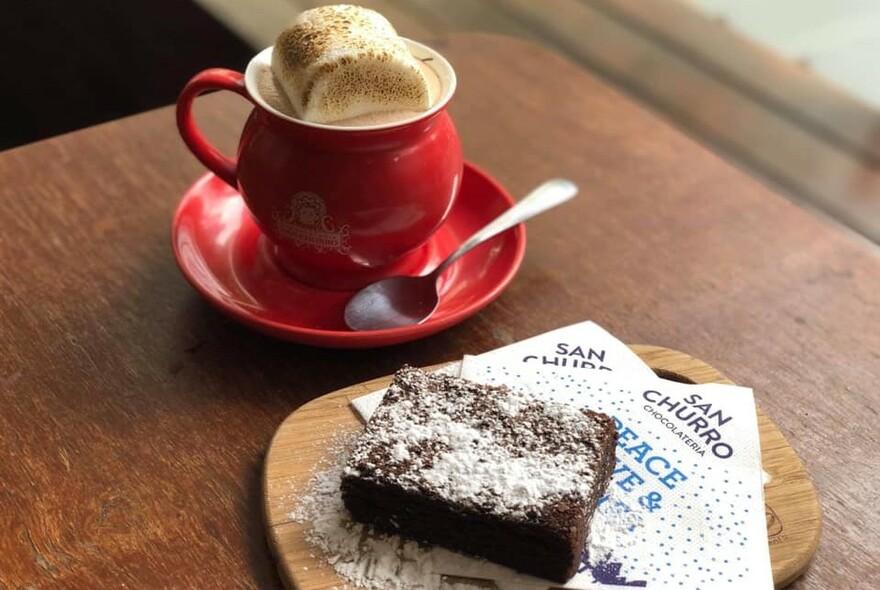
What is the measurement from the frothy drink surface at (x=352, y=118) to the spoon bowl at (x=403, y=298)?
0.16 m

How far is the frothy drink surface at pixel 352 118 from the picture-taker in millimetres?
793

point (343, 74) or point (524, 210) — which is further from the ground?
point (343, 74)

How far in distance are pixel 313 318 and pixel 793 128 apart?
1.80 metres

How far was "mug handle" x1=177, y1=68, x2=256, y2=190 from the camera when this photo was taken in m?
0.85

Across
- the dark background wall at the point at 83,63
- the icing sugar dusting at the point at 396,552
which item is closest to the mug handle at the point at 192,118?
the icing sugar dusting at the point at 396,552

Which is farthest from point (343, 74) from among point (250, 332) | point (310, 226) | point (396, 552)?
point (396, 552)

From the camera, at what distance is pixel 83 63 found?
2180 millimetres

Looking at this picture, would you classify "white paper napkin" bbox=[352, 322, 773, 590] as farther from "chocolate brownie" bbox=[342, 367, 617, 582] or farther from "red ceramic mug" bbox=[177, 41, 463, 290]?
"red ceramic mug" bbox=[177, 41, 463, 290]

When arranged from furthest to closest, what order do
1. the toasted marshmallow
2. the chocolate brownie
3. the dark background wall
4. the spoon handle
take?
the dark background wall, the spoon handle, the toasted marshmallow, the chocolate brownie

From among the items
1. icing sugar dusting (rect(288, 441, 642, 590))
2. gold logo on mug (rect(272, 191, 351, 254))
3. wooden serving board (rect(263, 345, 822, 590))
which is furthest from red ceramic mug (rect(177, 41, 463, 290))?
icing sugar dusting (rect(288, 441, 642, 590))

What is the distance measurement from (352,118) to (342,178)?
2.1 inches

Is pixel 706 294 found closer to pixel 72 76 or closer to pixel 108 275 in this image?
pixel 108 275

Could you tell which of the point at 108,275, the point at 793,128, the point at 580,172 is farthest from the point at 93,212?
the point at 793,128

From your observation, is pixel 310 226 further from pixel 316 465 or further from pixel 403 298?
pixel 316 465
